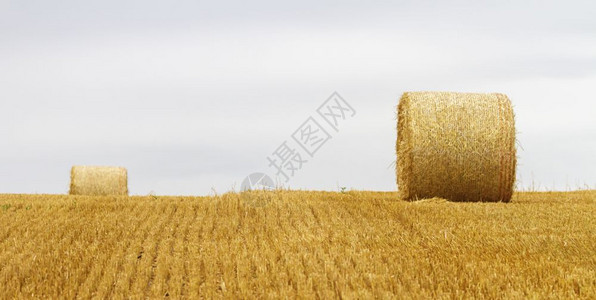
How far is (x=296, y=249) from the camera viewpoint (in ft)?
26.0

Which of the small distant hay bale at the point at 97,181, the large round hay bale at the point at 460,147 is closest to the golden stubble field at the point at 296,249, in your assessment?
the large round hay bale at the point at 460,147

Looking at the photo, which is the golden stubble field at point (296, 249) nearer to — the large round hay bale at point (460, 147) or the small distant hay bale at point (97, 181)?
the large round hay bale at point (460, 147)

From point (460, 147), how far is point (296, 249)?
5.31 metres

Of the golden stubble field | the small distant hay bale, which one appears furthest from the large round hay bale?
the small distant hay bale

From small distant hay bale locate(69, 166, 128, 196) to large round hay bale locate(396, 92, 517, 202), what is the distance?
9.99 m

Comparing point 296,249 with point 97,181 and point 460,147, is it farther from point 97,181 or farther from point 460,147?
point 97,181

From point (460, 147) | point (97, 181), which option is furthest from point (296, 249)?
point (97, 181)

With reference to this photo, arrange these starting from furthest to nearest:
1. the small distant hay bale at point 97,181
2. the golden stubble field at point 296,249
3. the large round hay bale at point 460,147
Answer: the small distant hay bale at point 97,181
the large round hay bale at point 460,147
the golden stubble field at point 296,249

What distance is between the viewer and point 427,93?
12648 mm

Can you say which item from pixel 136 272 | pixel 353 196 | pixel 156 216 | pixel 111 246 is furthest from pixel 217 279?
pixel 353 196

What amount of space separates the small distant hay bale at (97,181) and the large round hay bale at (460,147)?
9992 mm

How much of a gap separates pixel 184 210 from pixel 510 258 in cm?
598

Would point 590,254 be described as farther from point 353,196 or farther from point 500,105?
point 353,196

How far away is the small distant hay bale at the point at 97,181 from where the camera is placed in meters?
18.5
